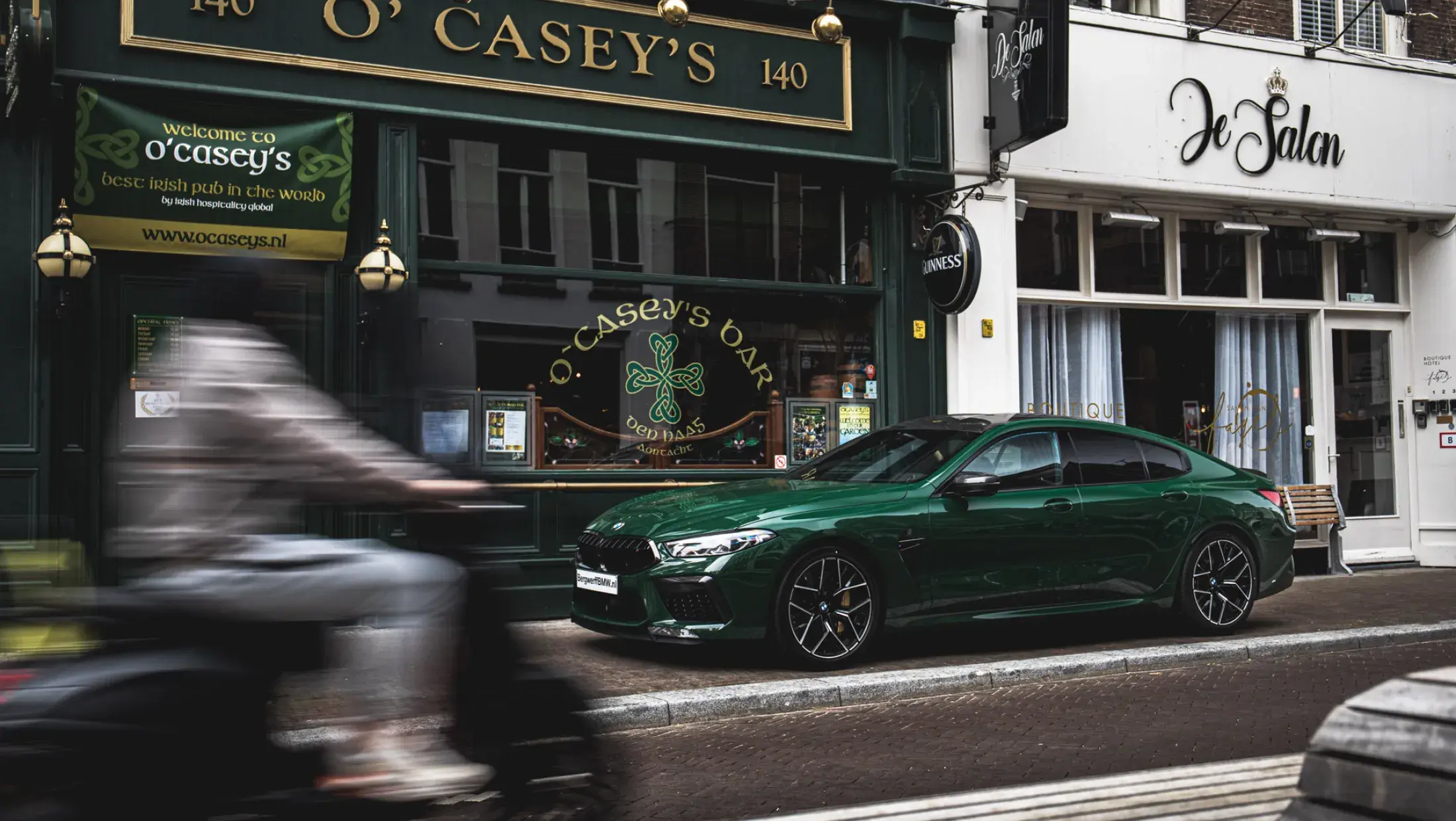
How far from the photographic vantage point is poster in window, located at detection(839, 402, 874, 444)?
12016mm

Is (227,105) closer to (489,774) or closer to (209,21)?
(209,21)

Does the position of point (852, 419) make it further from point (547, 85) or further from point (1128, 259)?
point (547, 85)

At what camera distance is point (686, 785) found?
5.25 metres

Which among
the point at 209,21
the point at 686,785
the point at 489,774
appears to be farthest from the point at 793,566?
the point at 209,21

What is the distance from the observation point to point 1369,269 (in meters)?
15.2

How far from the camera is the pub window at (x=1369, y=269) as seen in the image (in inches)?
592

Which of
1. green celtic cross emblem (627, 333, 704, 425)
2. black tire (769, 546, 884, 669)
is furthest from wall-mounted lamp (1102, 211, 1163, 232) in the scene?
black tire (769, 546, 884, 669)

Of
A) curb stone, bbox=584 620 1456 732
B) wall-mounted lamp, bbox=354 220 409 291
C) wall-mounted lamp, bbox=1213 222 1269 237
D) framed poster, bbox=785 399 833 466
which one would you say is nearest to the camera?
curb stone, bbox=584 620 1456 732

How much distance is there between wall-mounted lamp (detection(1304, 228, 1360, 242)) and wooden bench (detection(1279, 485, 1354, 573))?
2.87 meters

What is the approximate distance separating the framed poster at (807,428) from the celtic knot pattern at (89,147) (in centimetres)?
589

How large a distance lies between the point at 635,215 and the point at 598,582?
4.30 m

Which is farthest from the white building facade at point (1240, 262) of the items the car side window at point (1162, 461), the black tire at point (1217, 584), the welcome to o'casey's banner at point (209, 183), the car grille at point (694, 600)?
the welcome to o'casey's banner at point (209, 183)

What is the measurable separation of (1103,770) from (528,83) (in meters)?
7.58

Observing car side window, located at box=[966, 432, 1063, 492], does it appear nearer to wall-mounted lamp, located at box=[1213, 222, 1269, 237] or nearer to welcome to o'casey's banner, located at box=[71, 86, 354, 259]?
welcome to o'casey's banner, located at box=[71, 86, 354, 259]
